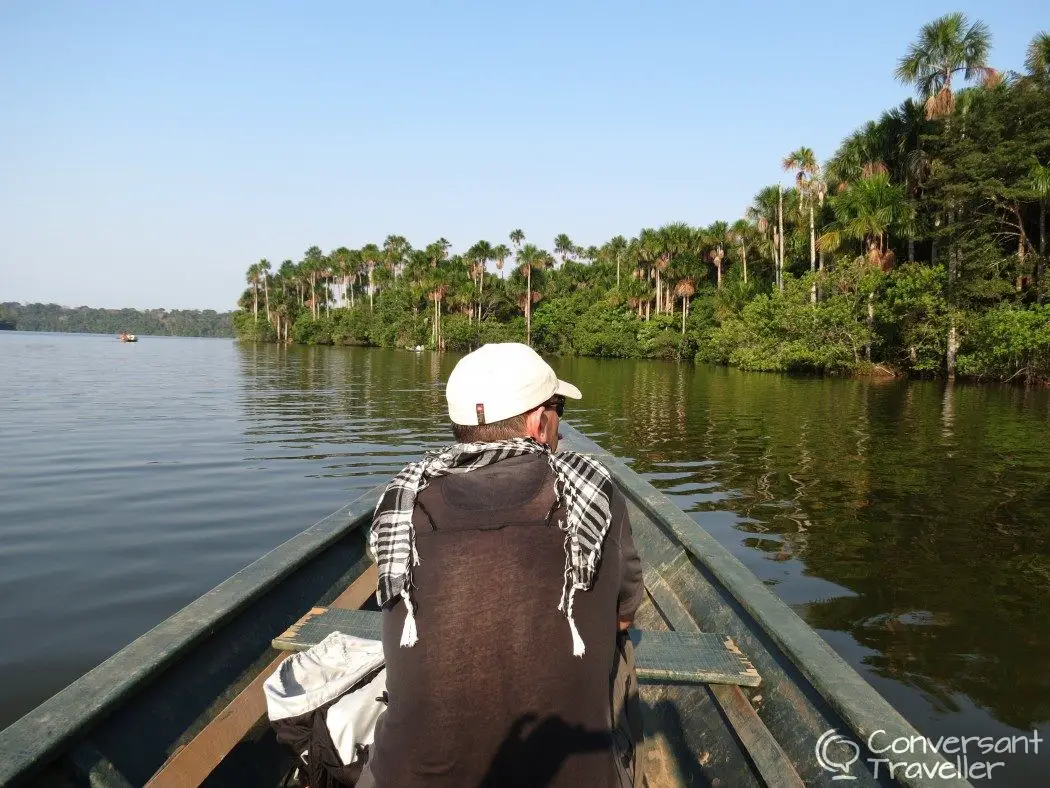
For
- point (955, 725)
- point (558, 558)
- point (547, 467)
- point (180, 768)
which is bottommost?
point (955, 725)

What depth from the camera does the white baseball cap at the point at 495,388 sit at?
79.7 inches

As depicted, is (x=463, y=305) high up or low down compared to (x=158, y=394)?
up

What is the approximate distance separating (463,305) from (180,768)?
7109cm

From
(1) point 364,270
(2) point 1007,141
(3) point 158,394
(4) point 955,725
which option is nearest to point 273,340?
(1) point 364,270

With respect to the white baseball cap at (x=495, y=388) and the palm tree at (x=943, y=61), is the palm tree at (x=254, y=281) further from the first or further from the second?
the white baseball cap at (x=495, y=388)

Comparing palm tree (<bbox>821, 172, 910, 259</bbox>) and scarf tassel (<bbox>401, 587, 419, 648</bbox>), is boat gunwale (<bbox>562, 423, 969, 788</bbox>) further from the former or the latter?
palm tree (<bbox>821, 172, 910, 259</bbox>)

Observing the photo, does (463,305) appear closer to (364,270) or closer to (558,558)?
(364,270)

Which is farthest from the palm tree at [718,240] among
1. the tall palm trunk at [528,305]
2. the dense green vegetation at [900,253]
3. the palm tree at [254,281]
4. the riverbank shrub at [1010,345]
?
the palm tree at [254,281]

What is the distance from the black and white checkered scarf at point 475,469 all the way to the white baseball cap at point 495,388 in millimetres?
117

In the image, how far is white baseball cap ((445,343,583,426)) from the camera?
2025 mm

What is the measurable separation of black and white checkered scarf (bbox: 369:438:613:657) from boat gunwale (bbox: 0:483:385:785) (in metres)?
1.17

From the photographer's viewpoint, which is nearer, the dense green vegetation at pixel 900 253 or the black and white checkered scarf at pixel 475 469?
the black and white checkered scarf at pixel 475 469

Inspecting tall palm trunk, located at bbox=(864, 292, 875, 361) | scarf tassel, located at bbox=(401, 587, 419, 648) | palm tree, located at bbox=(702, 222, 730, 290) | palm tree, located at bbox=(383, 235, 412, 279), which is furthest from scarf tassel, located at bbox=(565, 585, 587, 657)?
palm tree, located at bbox=(383, 235, 412, 279)

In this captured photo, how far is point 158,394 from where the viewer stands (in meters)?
23.5
